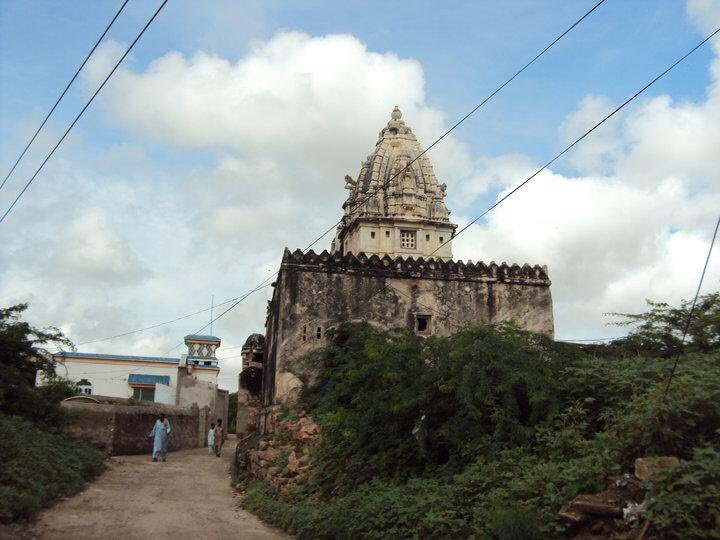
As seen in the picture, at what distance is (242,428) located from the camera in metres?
25.6

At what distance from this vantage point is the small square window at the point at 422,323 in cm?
1947

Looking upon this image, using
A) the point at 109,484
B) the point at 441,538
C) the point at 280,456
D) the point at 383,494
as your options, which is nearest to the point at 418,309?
the point at 280,456

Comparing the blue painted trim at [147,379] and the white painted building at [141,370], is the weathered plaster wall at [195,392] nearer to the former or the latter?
the white painted building at [141,370]

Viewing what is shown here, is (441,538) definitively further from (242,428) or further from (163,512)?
(242,428)

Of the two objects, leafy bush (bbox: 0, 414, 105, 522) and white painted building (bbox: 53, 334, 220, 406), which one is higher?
white painted building (bbox: 53, 334, 220, 406)

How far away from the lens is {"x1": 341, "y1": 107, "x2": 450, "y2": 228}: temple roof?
38.8 m

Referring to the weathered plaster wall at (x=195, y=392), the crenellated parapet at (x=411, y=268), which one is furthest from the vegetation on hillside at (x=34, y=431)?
the weathered plaster wall at (x=195, y=392)

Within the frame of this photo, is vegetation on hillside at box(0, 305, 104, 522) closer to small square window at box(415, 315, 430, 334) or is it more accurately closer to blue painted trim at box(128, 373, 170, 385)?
small square window at box(415, 315, 430, 334)

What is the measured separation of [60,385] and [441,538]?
39.9 ft

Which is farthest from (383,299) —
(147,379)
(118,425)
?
(147,379)

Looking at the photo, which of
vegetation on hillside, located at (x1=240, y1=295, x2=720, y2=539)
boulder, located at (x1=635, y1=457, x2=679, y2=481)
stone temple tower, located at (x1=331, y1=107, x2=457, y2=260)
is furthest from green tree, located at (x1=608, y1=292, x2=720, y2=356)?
stone temple tower, located at (x1=331, y1=107, x2=457, y2=260)

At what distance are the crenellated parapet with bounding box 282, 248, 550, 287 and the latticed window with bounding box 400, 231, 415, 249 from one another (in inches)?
723

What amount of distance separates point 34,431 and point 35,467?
3.00 metres

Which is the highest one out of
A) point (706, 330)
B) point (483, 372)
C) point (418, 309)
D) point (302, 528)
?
point (418, 309)
